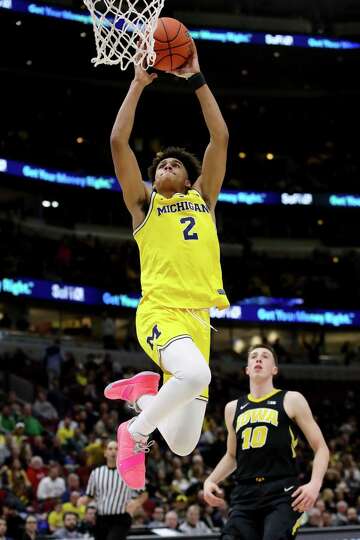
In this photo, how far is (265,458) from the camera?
7.53m

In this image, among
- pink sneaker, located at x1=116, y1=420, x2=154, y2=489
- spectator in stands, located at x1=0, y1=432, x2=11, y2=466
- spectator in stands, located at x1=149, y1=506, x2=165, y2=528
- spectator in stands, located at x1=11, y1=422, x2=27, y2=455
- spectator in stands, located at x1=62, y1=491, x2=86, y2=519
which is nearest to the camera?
pink sneaker, located at x1=116, y1=420, x2=154, y2=489

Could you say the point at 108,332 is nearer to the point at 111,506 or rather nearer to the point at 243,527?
the point at 111,506

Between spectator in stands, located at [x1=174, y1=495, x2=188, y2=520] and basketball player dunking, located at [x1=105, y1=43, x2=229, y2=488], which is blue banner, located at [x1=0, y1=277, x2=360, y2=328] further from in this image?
basketball player dunking, located at [x1=105, y1=43, x2=229, y2=488]

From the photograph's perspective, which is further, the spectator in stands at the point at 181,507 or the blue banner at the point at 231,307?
the blue banner at the point at 231,307

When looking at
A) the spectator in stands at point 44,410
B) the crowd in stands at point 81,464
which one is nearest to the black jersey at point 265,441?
the crowd in stands at point 81,464

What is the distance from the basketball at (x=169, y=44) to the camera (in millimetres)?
7027

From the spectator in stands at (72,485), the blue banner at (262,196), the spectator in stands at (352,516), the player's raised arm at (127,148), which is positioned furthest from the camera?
the blue banner at (262,196)

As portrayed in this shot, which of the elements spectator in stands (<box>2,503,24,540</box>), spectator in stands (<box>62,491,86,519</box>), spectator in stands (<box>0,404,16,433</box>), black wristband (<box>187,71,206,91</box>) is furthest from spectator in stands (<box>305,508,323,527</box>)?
black wristband (<box>187,71,206,91</box>)

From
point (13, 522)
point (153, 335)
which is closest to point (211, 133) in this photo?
point (153, 335)

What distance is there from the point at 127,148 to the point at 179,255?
2.93ft

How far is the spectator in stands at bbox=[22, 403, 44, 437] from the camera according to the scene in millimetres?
19312

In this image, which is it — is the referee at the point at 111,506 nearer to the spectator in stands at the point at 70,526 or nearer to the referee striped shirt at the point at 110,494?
the referee striped shirt at the point at 110,494

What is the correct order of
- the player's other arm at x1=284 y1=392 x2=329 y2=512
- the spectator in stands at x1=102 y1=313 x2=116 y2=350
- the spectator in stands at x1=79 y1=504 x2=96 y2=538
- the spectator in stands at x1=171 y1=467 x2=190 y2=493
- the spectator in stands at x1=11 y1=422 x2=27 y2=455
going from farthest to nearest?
the spectator in stands at x1=102 y1=313 x2=116 y2=350, the spectator in stands at x1=171 y1=467 x2=190 y2=493, the spectator in stands at x1=11 y1=422 x2=27 y2=455, the spectator in stands at x1=79 y1=504 x2=96 y2=538, the player's other arm at x1=284 y1=392 x2=329 y2=512

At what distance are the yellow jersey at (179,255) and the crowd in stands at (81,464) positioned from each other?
697cm
